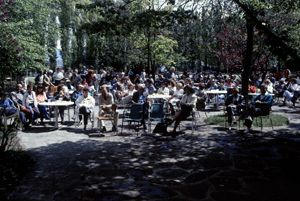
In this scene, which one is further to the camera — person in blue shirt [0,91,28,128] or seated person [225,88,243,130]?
seated person [225,88,243,130]

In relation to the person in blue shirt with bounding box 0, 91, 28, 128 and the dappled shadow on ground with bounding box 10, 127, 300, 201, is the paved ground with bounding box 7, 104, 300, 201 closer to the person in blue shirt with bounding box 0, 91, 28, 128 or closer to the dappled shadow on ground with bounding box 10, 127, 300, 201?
the dappled shadow on ground with bounding box 10, 127, 300, 201

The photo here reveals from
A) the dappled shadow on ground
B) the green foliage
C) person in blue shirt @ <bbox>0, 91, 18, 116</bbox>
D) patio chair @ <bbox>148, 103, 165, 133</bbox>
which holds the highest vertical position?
the green foliage

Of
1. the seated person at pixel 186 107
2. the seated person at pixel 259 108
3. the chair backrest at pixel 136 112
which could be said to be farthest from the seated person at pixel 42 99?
the seated person at pixel 259 108

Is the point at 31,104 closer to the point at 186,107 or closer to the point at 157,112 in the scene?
the point at 157,112

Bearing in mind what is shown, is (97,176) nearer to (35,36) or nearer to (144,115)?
(144,115)

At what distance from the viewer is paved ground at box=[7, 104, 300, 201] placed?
6961mm

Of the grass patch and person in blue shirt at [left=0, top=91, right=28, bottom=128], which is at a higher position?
person in blue shirt at [left=0, top=91, right=28, bottom=128]

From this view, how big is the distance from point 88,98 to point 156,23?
3.89 metres

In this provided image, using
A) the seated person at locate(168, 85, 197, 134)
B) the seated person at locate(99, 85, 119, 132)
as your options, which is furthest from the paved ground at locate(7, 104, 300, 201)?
the seated person at locate(99, 85, 119, 132)

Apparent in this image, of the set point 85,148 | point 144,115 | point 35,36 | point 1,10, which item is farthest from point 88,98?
point 35,36

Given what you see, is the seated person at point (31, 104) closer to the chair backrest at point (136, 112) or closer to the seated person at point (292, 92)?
the chair backrest at point (136, 112)

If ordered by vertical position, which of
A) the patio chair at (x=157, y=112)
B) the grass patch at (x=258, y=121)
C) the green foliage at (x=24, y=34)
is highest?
the green foliage at (x=24, y=34)

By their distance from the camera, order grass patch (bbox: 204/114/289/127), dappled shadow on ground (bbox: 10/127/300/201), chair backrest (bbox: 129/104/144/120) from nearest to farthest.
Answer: dappled shadow on ground (bbox: 10/127/300/201) → chair backrest (bbox: 129/104/144/120) → grass patch (bbox: 204/114/289/127)

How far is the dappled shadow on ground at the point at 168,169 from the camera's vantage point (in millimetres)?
6937
